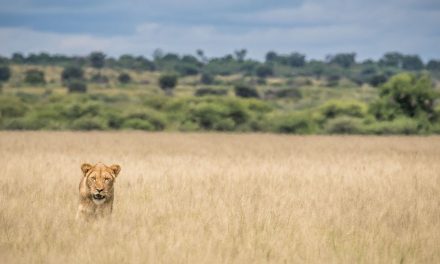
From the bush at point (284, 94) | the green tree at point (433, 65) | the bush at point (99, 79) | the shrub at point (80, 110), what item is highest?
the green tree at point (433, 65)

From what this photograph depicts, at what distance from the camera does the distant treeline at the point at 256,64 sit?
141250mm

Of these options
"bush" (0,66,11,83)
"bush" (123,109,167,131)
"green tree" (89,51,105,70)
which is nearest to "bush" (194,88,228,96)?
"bush" (0,66,11,83)

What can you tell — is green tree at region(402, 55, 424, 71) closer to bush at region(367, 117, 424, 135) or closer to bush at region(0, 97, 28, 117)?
bush at region(0, 97, 28, 117)

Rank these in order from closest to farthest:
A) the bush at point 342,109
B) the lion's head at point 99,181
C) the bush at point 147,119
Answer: the lion's head at point 99,181
the bush at point 147,119
the bush at point 342,109

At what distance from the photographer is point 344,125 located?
39844 mm

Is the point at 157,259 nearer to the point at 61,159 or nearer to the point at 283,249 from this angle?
the point at 283,249

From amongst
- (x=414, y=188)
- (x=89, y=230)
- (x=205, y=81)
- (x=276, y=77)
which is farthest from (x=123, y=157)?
(x=276, y=77)

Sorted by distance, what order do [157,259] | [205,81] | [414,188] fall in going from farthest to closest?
[205,81]
[414,188]
[157,259]

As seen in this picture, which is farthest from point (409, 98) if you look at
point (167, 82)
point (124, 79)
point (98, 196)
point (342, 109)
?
point (124, 79)

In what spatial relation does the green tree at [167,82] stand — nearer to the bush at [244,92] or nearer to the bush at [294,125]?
the bush at [244,92]

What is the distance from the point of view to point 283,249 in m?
7.70

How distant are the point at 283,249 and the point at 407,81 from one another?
1257 inches

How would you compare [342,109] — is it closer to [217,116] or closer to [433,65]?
[217,116]

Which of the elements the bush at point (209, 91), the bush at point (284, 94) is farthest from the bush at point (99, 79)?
the bush at point (284, 94)
